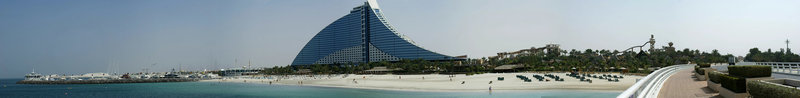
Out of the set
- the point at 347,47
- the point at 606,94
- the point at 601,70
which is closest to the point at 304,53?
the point at 347,47

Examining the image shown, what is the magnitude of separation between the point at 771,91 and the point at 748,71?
17.0 ft

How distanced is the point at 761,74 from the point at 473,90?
2692 cm

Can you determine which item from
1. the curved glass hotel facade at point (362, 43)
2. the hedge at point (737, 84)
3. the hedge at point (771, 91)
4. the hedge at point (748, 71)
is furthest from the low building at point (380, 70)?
the hedge at point (771, 91)

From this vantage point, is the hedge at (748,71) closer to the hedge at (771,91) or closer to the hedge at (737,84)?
the hedge at (737,84)

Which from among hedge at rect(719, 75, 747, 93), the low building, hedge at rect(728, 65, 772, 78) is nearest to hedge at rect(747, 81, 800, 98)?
hedge at rect(719, 75, 747, 93)

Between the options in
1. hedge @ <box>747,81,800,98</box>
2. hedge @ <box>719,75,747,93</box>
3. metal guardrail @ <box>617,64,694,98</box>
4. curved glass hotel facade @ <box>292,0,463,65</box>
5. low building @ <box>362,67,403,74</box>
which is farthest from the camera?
curved glass hotel facade @ <box>292,0,463,65</box>

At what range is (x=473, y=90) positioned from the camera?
3747cm

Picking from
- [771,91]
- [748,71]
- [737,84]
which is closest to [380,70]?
[748,71]

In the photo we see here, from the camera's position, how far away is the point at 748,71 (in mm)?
10523

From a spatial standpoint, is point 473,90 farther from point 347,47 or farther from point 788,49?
point 347,47

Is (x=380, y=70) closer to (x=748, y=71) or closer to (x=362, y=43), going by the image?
(x=362, y=43)

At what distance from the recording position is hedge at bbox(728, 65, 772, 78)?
10250 mm

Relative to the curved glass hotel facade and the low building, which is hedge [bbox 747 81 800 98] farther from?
the curved glass hotel facade

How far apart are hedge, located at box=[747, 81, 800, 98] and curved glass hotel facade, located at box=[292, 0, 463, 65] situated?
116m
